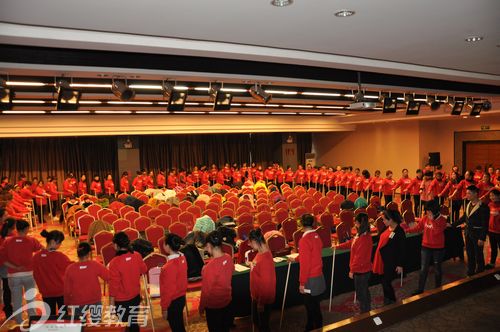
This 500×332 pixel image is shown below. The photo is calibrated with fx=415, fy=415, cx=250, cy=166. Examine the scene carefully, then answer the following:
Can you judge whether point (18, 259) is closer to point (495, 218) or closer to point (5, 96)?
point (5, 96)

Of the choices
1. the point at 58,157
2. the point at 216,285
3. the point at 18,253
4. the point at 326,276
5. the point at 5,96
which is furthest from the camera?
the point at 58,157

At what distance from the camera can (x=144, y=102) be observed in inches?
547

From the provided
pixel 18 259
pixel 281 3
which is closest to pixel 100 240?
pixel 18 259

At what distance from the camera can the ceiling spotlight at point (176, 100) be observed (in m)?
8.66

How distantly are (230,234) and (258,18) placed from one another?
4.28 meters

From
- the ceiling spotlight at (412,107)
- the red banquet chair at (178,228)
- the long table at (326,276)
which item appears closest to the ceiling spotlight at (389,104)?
the ceiling spotlight at (412,107)

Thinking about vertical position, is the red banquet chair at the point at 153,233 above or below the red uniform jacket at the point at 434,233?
below

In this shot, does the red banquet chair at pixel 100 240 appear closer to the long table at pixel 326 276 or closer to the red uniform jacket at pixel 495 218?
the long table at pixel 326 276

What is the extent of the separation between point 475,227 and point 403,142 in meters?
15.0

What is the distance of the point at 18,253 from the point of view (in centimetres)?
605

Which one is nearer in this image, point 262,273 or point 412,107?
point 262,273

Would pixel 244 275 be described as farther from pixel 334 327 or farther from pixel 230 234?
pixel 334 327

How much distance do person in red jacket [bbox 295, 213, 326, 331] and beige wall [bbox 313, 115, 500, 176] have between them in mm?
17395

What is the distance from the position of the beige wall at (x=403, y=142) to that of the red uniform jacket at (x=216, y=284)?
1847cm
